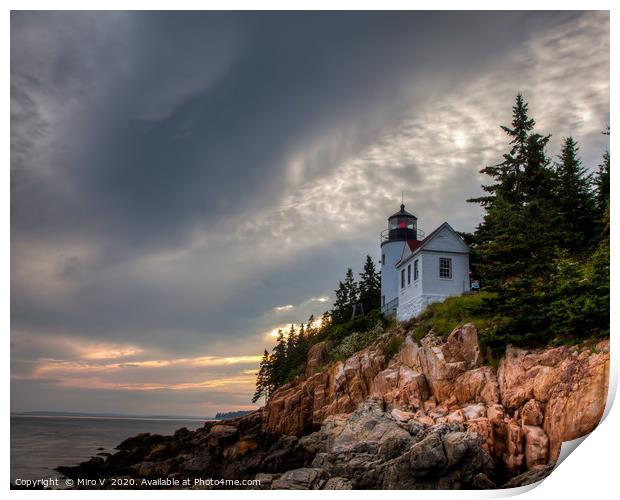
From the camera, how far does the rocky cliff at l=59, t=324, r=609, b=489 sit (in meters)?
9.59

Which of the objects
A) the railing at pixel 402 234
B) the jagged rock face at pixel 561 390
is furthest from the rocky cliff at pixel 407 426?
the railing at pixel 402 234

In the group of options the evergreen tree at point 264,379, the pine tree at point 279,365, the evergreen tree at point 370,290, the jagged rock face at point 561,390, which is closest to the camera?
the jagged rock face at point 561,390

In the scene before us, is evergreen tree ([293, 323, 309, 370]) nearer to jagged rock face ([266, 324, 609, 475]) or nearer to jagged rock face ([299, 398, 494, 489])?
jagged rock face ([266, 324, 609, 475])

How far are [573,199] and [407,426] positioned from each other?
24.1 feet

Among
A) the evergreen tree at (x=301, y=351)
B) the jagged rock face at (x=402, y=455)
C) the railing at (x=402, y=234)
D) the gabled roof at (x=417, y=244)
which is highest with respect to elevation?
the railing at (x=402, y=234)

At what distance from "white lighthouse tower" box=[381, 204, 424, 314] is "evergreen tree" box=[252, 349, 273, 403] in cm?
504

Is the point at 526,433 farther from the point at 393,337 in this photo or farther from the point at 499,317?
the point at 393,337

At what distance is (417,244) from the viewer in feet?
55.5

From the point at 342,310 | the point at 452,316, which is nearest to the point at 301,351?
the point at 342,310

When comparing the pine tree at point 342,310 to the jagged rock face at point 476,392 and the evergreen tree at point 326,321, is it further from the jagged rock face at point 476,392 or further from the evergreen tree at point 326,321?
the jagged rock face at point 476,392

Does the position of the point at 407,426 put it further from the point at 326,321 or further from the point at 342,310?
the point at 342,310

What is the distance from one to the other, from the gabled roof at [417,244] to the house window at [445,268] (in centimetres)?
59

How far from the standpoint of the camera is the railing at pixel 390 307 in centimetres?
1736

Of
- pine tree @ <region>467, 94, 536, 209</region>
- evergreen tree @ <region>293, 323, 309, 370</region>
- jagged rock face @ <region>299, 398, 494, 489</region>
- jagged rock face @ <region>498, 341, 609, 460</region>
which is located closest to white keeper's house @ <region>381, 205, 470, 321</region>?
pine tree @ <region>467, 94, 536, 209</region>
